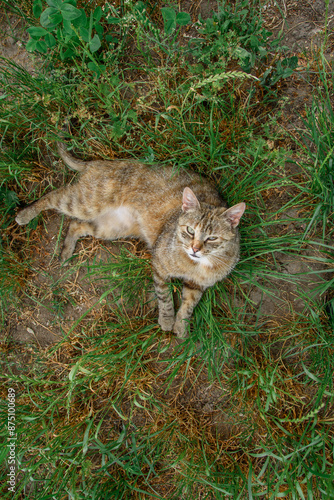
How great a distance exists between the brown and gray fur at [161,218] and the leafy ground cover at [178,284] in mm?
187

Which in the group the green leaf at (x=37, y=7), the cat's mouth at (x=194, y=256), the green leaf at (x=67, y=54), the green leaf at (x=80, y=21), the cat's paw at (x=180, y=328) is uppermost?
the green leaf at (x=37, y=7)

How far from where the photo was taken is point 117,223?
3.52m

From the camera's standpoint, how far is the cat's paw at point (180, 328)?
10.9ft

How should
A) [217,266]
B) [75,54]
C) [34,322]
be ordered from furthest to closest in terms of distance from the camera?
[34,322] < [75,54] < [217,266]

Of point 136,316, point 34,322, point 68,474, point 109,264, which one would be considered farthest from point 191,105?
point 68,474

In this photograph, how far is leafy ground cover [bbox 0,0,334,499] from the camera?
3197mm

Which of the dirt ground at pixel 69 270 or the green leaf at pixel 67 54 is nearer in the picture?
the green leaf at pixel 67 54

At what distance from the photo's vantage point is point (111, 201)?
341 cm

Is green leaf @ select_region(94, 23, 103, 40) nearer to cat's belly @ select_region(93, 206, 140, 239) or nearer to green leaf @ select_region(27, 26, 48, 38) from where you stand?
green leaf @ select_region(27, 26, 48, 38)

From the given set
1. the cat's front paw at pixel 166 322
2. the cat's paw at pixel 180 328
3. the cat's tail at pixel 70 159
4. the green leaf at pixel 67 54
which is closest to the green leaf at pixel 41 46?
the green leaf at pixel 67 54

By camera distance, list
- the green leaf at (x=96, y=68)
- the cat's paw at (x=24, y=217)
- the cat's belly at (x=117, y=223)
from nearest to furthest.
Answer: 1. the green leaf at (x=96, y=68)
2. the cat's belly at (x=117, y=223)
3. the cat's paw at (x=24, y=217)

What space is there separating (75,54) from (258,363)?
144 inches

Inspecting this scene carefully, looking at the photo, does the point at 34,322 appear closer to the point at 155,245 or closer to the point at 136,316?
the point at 136,316

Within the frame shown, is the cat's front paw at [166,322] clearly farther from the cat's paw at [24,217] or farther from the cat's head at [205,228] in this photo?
the cat's paw at [24,217]
